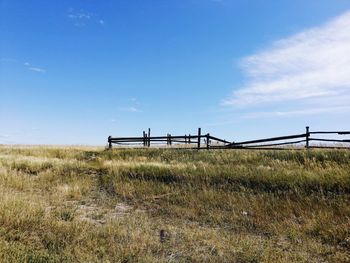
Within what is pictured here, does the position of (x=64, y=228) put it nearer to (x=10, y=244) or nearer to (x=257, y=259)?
(x=10, y=244)

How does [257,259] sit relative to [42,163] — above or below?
below

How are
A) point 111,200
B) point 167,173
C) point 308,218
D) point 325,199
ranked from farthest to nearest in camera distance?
1. point 167,173
2. point 111,200
3. point 325,199
4. point 308,218

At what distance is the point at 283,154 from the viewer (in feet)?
60.3

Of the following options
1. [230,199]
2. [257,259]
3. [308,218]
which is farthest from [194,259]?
[230,199]

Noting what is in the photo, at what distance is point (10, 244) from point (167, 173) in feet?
31.1

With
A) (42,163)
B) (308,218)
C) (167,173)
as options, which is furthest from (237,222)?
(42,163)

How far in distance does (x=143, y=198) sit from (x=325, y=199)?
18.6 ft

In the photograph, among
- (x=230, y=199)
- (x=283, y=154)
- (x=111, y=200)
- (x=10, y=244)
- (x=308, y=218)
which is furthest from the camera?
(x=283, y=154)

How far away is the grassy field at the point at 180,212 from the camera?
6.94 metres

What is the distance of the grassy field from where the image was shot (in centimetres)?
694

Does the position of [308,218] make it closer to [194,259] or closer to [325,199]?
[325,199]

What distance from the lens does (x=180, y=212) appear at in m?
10.7

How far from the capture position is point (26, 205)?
8.84m

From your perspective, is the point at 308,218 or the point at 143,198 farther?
the point at 143,198
